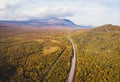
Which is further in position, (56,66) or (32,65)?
(32,65)

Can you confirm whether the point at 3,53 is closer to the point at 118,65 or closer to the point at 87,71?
the point at 87,71

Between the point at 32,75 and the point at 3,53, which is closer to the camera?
the point at 32,75

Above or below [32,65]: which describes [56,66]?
below

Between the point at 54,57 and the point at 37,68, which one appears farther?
the point at 54,57

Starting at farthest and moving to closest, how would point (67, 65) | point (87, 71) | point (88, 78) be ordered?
point (67, 65)
point (87, 71)
point (88, 78)

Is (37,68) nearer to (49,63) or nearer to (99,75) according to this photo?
(49,63)

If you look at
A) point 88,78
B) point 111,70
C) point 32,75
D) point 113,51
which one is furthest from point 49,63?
point 113,51

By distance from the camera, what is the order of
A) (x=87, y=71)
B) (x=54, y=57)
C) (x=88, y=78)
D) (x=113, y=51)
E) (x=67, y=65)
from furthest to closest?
(x=113, y=51), (x=54, y=57), (x=67, y=65), (x=87, y=71), (x=88, y=78)

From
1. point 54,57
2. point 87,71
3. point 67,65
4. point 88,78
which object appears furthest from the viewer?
point 54,57

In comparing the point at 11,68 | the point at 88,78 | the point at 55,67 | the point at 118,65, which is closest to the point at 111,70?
the point at 118,65
